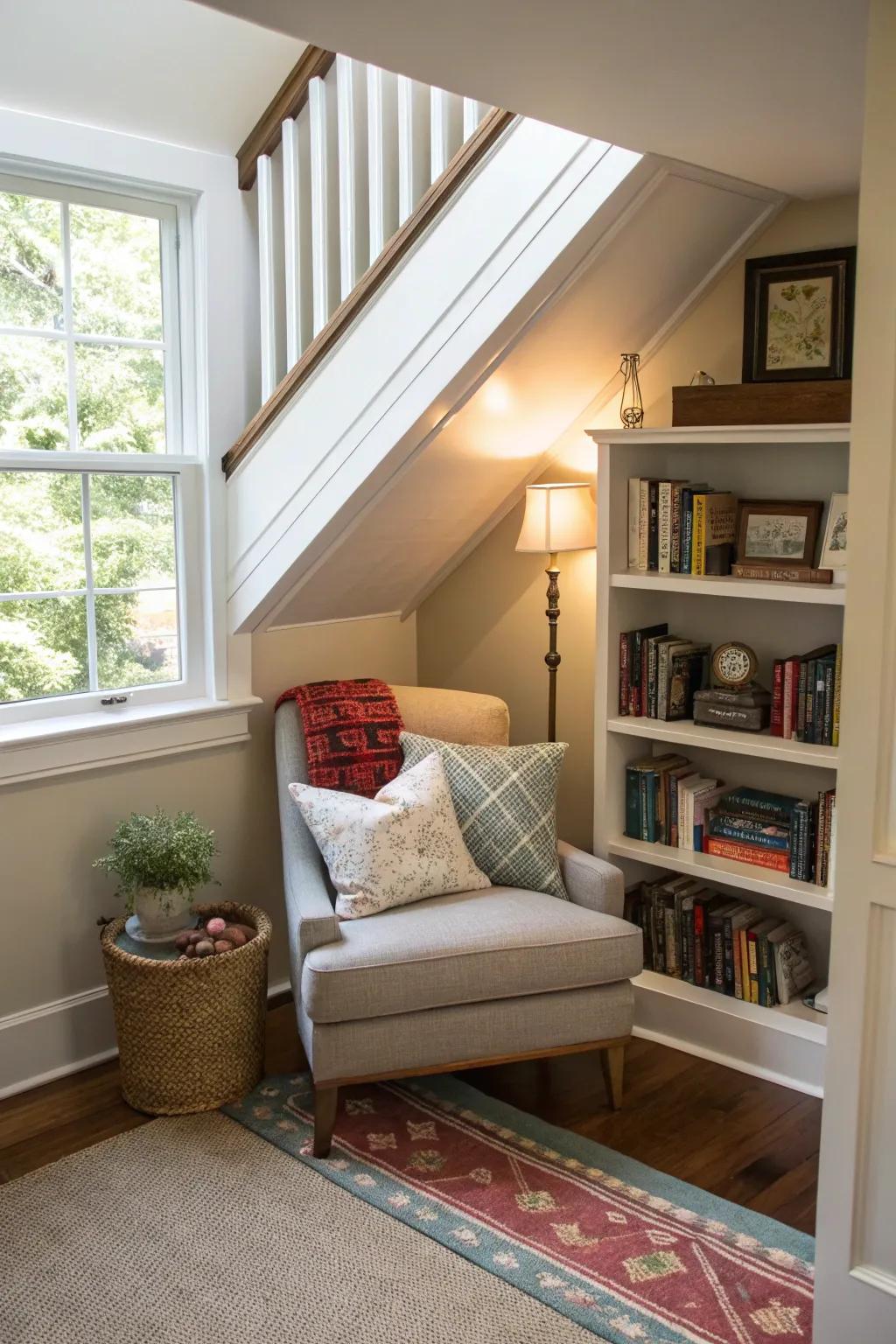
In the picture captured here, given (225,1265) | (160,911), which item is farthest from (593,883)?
(225,1265)

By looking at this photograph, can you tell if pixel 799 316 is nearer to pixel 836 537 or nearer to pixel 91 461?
pixel 836 537

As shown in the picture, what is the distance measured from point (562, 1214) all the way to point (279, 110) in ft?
8.80

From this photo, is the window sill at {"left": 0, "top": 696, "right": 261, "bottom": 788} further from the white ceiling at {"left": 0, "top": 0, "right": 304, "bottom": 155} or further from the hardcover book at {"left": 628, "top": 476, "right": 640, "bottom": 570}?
the white ceiling at {"left": 0, "top": 0, "right": 304, "bottom": 155}

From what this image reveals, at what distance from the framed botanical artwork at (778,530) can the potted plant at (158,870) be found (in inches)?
60.1

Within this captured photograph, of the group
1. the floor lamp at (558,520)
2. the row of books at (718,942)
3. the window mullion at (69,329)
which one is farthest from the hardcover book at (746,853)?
the window mullion at (69,329)

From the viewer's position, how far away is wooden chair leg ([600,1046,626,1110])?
2.83m

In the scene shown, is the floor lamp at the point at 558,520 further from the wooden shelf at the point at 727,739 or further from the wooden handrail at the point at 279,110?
the wooden handrail at the point at 279,110

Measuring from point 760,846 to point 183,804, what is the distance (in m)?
1.52

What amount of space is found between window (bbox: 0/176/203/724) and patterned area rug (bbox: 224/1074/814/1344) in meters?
1.16

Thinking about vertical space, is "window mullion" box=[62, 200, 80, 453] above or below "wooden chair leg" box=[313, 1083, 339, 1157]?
above

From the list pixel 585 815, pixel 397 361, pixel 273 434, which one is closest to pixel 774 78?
pixel 397 361

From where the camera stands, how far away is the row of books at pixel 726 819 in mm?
2947

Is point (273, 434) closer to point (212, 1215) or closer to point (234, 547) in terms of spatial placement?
point (234, 547)

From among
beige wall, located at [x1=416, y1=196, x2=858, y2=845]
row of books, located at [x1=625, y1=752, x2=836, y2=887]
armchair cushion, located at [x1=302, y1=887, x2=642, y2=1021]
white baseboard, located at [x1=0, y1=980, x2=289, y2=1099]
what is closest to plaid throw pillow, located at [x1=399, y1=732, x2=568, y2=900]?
armchair cushion, located at [x1=302, y1=887, x2=642, y2=1021]
